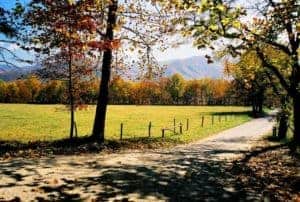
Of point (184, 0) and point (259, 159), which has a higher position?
point (184, 0)

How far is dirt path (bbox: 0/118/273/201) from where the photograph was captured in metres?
12.9

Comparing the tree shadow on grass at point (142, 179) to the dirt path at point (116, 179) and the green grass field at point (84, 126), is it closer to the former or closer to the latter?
the dirt path at point (116, 179)

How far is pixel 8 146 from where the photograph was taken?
23.4 m

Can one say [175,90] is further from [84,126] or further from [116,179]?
[116,179]

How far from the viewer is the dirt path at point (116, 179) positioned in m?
12.9

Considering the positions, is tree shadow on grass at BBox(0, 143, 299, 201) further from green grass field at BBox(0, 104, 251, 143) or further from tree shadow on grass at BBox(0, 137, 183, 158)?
green grass field at BBox(0, 104, 251, 143)

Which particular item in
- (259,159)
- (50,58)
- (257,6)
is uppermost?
(257,6)

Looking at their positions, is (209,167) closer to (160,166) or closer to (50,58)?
(160,166)

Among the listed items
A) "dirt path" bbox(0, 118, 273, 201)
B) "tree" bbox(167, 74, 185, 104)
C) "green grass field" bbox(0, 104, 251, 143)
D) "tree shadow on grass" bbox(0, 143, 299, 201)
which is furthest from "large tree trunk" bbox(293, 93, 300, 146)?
"tree" bbox(167, 74, 185, 104)

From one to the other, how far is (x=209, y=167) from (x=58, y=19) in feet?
31.6

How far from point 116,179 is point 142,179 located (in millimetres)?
957

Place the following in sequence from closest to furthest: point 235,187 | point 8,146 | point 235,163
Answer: point 235,187
point 235,163
point 8,146

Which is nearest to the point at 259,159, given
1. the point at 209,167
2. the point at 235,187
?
the point at 209,167

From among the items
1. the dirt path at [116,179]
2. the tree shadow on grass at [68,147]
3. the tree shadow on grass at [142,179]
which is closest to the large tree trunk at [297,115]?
the tree shadow on grass at [142,179]
